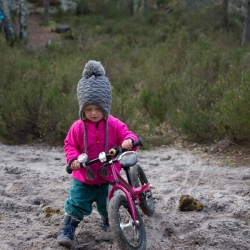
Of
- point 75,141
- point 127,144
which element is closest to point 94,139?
point 75,141

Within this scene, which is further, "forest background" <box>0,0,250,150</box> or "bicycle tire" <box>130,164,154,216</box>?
"forest background" <box>0,0,250,150</box>

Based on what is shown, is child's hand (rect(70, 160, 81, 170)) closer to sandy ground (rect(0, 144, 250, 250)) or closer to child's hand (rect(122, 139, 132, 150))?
child's hand (rect(122, 139, 132, 150))

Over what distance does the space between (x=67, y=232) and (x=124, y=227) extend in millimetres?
458

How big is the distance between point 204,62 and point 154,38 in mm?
9120

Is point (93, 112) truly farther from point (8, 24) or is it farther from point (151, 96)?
point (8, 24)

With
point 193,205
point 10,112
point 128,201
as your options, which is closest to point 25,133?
point 10,112

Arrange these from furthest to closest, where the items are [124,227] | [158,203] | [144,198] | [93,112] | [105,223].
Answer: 1. [158,203]
2. [144,198]
3. [105,223]
4. [93,112]
5. [124,227]

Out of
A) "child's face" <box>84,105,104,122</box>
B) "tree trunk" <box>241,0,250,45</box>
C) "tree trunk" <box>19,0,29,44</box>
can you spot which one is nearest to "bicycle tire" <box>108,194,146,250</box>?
"child's face" <box>84,105,104,122</box>

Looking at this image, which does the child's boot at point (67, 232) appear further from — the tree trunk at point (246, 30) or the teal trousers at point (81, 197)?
the tree trunk at point (246, 30)

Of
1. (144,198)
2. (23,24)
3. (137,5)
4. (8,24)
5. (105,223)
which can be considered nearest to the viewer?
(105,223)

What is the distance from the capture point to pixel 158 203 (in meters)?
4.34

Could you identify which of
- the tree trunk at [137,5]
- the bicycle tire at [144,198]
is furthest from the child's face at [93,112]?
the tree trunk at [137,5]

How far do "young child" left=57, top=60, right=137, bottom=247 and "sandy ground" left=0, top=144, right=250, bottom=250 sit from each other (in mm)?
260

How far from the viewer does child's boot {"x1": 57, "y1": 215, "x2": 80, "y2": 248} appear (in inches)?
132
